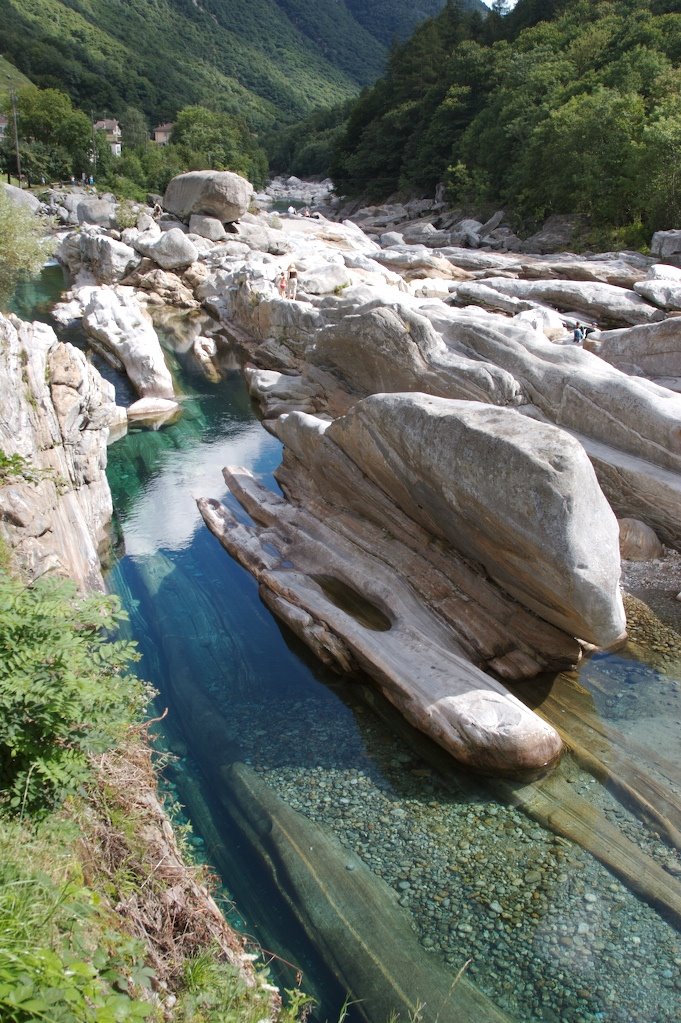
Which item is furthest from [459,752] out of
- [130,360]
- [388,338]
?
[130,360]

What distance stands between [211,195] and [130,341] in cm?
2330

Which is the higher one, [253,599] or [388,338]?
[388,338]

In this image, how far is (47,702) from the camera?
17.6 ft

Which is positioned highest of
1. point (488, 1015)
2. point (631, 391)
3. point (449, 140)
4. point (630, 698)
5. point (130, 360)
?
point (449, 140)

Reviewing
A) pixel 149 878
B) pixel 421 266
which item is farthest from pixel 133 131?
pixel 149 878

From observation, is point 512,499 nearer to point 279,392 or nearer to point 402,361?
point 402,361

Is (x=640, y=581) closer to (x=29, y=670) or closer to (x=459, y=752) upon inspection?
(x=459, y=752)

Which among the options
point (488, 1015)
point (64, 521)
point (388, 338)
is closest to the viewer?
point (488, 1015)

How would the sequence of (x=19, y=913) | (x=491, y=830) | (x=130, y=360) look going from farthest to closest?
(x=130, y=360)
(x=491, y=830)
(x=19, y=913)

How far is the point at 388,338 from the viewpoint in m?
16.0

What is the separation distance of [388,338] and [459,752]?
1007cm

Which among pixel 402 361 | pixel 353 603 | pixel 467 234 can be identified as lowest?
pixel 353 603

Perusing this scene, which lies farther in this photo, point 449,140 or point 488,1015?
point 449,140

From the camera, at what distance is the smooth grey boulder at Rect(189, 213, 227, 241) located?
42094 millimetres
